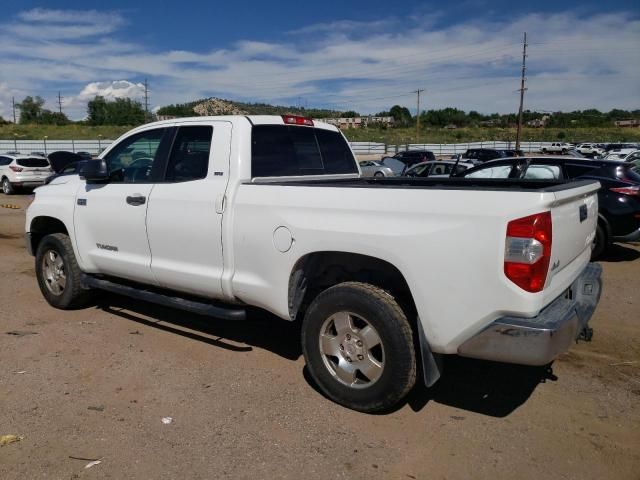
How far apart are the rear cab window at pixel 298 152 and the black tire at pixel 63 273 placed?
2.45 m

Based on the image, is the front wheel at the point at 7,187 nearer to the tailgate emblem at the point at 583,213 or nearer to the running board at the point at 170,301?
the running board at the point at 170,301

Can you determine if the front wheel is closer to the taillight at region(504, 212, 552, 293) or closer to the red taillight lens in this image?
the red taillight lens

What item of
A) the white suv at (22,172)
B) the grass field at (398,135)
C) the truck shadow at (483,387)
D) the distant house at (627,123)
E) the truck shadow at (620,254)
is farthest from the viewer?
the distant house at (627,123)

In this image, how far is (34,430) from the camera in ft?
11.5

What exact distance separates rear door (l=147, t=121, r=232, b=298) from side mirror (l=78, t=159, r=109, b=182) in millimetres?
667

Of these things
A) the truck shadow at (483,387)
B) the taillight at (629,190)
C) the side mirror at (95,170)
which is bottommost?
the truck shadow at (483,387)

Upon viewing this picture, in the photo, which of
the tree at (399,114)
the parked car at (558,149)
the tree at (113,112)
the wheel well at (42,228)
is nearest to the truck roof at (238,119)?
the wheel well at (42,228)

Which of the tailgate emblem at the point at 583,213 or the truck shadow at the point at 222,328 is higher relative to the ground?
the tailgate emblem at the point at 583,213

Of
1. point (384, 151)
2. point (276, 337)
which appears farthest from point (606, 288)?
point (384, 151)

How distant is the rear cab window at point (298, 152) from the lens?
454 centimetres

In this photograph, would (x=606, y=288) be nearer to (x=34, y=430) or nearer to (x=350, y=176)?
(x=350, y=176)

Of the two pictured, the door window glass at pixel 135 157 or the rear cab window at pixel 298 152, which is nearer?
the rear cab window at pixel 298 152

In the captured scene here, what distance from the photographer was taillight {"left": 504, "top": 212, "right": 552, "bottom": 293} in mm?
2926

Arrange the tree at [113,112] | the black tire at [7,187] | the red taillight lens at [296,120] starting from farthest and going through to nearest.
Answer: the tree at [113,112]
the black tire at [7,187]
the red taillight lens at [296,120]
